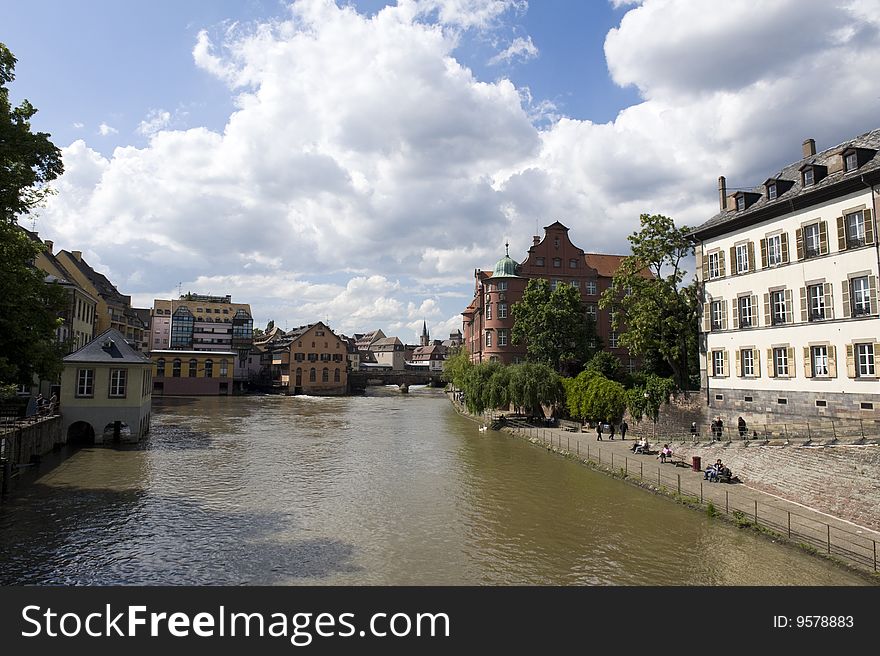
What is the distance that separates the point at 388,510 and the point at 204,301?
11739cm

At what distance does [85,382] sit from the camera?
3716cm

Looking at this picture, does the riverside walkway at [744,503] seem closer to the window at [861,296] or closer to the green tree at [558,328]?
the window at [861,296]

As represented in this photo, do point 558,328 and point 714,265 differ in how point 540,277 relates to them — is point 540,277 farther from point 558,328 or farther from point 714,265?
point 714,265

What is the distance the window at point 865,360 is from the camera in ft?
84.9

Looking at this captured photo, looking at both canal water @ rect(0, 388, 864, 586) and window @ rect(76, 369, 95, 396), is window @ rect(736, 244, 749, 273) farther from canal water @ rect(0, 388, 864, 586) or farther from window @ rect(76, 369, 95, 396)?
window @ rect(76, 369, 95, 396)

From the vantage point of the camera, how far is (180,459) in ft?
111

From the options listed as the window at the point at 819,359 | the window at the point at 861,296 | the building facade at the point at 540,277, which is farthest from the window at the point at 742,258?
the building facade at the point at 540,277

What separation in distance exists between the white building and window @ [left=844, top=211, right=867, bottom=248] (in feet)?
0.15

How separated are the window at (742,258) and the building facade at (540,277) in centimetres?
3117

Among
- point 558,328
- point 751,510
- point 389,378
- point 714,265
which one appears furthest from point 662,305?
point 389,378

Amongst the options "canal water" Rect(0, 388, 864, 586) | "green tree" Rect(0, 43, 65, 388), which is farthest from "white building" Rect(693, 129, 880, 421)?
"green tree" Rect(0, 43, 65, 388)

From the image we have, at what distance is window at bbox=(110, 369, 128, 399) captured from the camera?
37625mm

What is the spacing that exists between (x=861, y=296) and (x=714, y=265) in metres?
10.5

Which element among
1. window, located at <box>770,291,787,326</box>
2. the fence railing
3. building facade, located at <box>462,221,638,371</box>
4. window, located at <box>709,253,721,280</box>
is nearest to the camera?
the fence railing
